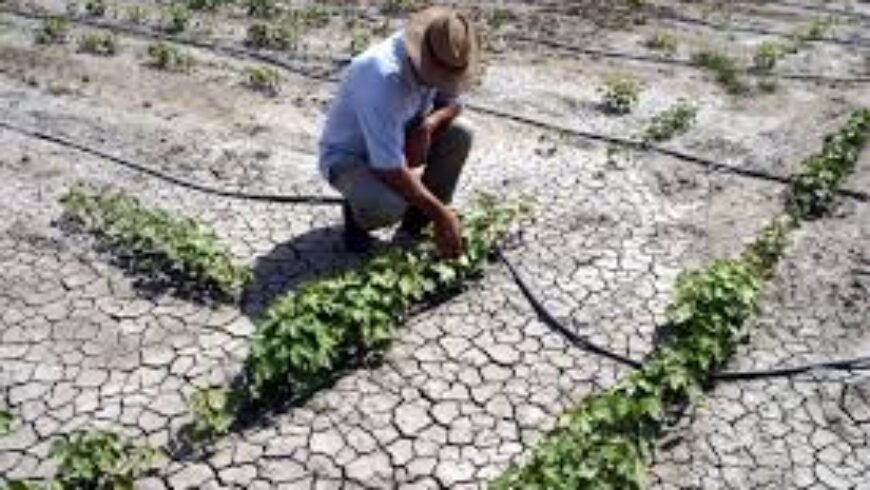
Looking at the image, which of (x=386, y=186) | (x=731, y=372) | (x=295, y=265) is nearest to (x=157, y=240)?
(x=295, y=265)

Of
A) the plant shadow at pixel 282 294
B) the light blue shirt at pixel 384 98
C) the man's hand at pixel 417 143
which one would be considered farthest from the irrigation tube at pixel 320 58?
the light blue shirt at pixel 384 98

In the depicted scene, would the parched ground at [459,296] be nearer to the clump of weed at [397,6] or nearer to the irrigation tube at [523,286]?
the irrigation tube at [523,286]

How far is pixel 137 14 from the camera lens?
→ 37.2ft

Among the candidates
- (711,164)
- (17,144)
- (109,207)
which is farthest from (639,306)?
(17,144)

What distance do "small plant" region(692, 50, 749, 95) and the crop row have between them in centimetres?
300

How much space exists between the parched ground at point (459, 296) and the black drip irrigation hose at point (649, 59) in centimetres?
11

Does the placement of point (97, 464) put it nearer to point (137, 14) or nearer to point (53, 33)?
point (53, 33)

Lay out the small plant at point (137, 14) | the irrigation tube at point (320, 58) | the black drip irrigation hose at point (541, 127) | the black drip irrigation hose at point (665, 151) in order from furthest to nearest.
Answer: the small plant at point (137, 14)
the irrigation tube at point (320, 58)
the black drip irrigation hose at point (665, 151)
the black drip irrigation hose at point (541, 127)

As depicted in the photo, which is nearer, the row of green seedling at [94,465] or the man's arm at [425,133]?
the row of green seedling at [94,465]

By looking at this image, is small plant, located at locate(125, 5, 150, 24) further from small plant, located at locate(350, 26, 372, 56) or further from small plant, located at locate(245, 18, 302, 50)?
small plant, located at locate(350, 26, 372, 56)

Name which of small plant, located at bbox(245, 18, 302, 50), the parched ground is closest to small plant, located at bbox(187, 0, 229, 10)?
small plant, located at bbox(245, 18, 302, 50)

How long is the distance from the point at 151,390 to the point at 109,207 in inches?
75.7

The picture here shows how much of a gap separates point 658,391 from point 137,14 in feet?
26.1

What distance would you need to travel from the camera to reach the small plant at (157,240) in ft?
20.9
